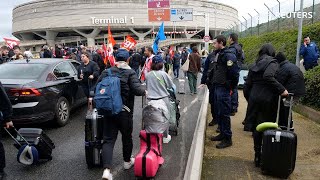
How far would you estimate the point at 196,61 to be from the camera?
11.6m

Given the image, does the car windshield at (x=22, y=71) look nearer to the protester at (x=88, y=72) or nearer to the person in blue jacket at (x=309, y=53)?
the protester at (x=88, y=72)

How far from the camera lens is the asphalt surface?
4.74 metres

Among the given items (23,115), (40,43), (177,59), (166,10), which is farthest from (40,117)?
(40,43)

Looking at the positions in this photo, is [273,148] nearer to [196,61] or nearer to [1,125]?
[1,125]

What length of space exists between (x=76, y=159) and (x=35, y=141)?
2.50 ft

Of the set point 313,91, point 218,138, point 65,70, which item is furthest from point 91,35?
point 218,138

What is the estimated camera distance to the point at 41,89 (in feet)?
22.1

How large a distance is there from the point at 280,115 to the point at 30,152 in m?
4.00

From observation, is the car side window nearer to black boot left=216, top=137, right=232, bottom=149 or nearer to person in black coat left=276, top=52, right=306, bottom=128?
black boot left=216, top=137, right=232, bottom=149

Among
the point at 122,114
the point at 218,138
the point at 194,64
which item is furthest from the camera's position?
the point at 194,64

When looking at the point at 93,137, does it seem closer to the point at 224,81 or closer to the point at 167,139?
the point at 167,139

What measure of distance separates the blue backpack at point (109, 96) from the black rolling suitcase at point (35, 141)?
52.0 inches

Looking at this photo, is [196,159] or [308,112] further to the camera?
[308,112]

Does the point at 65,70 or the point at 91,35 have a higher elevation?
the point at 91,35
